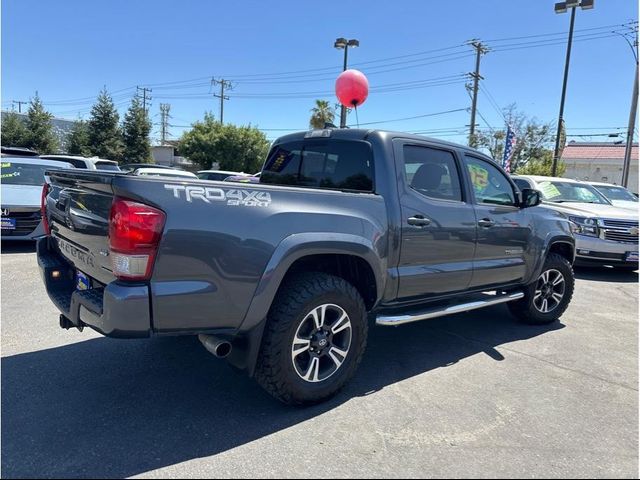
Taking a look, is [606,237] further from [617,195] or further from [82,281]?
[82,281]

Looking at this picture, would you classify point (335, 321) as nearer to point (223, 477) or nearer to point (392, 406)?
point (392, 406)

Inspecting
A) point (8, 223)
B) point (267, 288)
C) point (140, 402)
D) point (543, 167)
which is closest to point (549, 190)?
point (267, 288)

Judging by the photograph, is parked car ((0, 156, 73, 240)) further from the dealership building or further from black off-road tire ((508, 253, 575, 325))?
the dealership building

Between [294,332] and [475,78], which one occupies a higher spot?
[475,78]

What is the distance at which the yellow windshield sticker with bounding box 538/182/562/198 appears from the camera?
10.4 meters

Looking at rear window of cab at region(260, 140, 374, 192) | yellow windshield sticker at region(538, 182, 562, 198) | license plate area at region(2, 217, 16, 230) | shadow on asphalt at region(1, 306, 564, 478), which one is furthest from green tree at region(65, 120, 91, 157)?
shadow on asphalt at region(1, 306, 564, 478)

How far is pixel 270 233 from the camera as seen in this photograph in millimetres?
2885

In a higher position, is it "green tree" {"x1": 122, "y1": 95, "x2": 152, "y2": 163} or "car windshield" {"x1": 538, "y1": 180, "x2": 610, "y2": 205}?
"green tree" {"x1": 122, "y1": 95, "x2": 152, "y2": 163}

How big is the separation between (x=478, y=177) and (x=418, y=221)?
3.97 ft

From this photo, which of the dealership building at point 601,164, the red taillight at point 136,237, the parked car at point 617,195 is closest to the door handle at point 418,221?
the red taillight at point 136,237

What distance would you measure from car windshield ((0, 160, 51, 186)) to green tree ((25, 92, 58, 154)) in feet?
92.9

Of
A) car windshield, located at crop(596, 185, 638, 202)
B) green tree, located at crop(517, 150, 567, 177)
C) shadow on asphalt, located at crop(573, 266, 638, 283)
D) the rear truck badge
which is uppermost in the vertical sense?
green tree, located at crop(517, 150, 567, 177)

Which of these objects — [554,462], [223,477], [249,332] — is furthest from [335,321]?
[554,462]

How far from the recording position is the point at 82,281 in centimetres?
320
